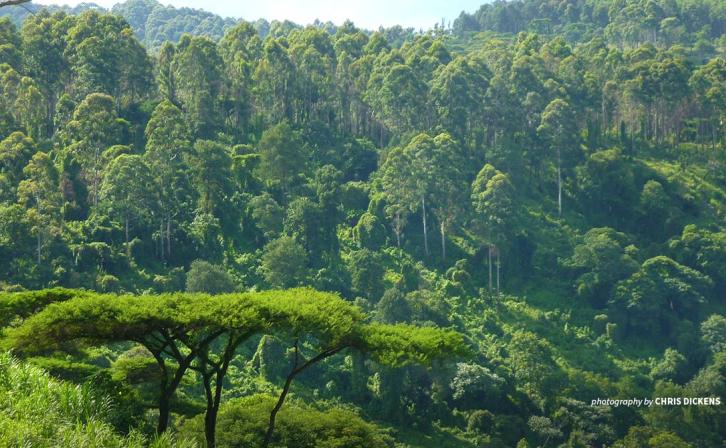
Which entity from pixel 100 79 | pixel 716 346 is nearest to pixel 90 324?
pixel 716 346

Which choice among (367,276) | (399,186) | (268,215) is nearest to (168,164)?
(268,215)

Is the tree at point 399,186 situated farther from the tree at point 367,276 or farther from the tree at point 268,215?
the tree at point 268,215

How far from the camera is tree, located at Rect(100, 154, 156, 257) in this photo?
197ft

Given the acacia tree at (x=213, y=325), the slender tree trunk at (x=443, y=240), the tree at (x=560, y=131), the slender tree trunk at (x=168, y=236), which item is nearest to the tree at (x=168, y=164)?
the slender tree trunk at (x=168, y=236)

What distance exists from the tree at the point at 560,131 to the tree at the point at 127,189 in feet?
111

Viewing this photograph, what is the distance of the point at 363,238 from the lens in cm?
6738

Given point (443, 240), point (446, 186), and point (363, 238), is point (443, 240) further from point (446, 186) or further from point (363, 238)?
point (363, 238)

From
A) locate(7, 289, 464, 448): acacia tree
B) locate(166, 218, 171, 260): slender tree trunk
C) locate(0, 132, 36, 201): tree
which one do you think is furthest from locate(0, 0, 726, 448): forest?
locate(166, 218, 171, 260): slender tree trunk

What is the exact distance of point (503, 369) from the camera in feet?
182

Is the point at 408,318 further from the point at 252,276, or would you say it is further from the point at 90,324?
the point at 90,324

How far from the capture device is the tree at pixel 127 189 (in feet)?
197

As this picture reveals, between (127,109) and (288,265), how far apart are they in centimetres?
2747

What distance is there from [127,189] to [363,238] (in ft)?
56.1

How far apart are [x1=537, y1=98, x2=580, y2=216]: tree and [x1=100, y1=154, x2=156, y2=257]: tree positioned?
3390 cm
